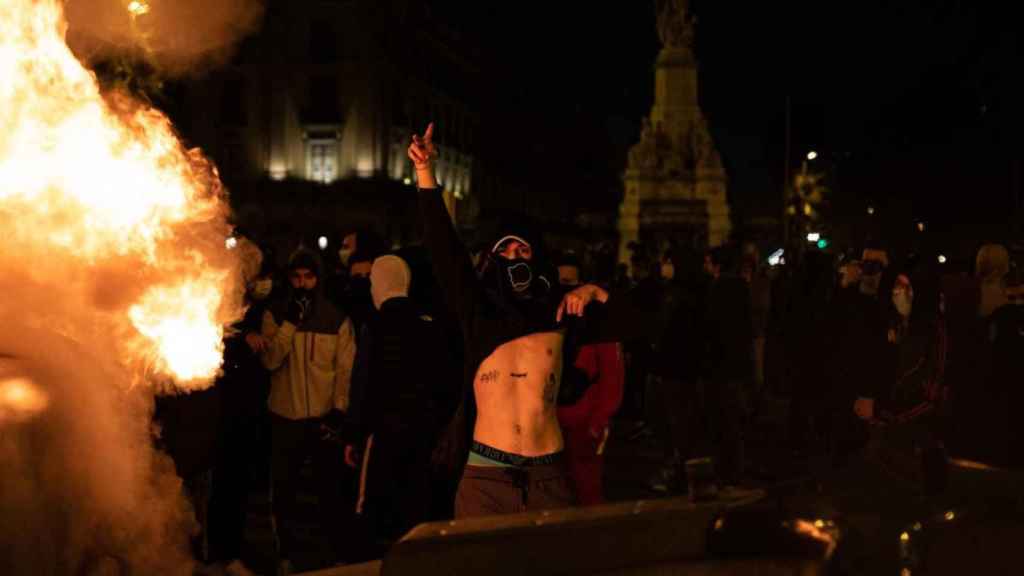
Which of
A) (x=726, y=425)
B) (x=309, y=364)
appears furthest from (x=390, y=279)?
(x=726, y=425)

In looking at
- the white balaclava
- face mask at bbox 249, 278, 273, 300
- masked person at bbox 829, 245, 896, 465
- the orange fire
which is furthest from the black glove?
masked person at bbox 829, 245, 896, 465

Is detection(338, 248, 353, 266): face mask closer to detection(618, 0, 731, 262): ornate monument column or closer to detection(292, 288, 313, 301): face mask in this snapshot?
detection(292, 288, 313, 301): face mask

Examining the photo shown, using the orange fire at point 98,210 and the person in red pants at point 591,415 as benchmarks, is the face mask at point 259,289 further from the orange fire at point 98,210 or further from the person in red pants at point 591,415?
the orange fire at point 98,210

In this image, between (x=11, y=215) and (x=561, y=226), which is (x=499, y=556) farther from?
(x=561, y=226)

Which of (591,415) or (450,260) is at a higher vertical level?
(450,260)

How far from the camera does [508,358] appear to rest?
18.3ft

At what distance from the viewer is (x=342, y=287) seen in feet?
30.7

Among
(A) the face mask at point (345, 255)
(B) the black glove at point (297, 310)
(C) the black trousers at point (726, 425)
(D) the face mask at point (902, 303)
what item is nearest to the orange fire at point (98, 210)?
(B) the black glove at point (297, 310)

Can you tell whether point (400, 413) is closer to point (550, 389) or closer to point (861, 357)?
point (550, 389)

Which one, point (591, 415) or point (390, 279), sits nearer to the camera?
point (591, 415)

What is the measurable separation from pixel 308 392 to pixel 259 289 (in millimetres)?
774

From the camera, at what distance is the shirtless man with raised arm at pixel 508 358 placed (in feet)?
18.0

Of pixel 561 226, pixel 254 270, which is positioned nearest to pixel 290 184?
pixel 561 226

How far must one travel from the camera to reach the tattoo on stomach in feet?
18.4
